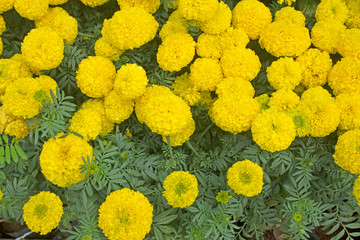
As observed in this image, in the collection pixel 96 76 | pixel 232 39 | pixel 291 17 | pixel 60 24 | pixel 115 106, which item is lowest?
pixel 115 106

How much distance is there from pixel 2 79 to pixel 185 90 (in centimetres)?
87

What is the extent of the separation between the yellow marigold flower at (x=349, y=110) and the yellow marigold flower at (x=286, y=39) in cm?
30

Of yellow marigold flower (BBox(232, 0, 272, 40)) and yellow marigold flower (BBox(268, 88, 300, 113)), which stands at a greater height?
yellow marigold flower (BBox(232, 0, 272, 40))

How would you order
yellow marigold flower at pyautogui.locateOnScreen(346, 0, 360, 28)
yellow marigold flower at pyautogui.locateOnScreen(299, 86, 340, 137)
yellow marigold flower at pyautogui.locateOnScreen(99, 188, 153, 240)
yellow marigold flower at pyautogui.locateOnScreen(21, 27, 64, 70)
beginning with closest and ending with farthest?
yellow marigold flower at pyautogui.locateOnScreen(99, 188, 153, 240) → yellow marigold flower at pyautogui.locateOnScreen(299, 86, 340, 137) → yellow marigold flower at pyautogui.locateOnScreen(21, 27, 64, 70) → yellow marigold flower at pyautogui.locateOnScreen(346, 0, 360, 28)

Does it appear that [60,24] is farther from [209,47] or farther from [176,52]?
[209,47]

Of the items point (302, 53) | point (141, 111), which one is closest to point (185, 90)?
point (141, 111)

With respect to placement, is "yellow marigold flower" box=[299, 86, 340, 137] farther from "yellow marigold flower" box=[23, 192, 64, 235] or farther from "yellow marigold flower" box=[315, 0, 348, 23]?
"yellow marigold flower" box=[23, 192, 64, 235]

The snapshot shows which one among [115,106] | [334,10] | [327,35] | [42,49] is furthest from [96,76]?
[334,10]

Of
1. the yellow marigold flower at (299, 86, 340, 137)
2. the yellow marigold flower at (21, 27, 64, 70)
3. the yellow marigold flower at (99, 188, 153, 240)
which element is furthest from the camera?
the yellow marigold flower at (21, 27, 64, 70)

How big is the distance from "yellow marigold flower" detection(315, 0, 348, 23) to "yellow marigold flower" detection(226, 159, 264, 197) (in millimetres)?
929

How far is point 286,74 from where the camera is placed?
145 centimetres

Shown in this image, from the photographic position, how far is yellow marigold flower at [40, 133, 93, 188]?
1.30 meters

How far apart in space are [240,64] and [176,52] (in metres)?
0.31

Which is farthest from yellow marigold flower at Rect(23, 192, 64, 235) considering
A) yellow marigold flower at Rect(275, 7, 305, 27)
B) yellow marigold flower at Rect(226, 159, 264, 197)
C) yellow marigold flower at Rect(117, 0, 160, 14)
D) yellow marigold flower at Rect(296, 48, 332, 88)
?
yellow marigold flower at Rect(275, 7, 305, 27)
